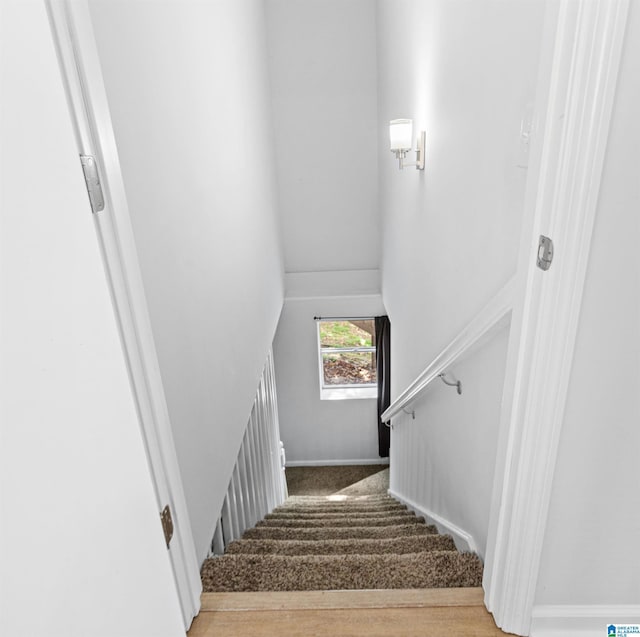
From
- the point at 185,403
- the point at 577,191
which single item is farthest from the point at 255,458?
the point at 577,191

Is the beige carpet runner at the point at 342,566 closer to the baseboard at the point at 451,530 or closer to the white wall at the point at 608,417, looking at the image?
the baseboard at the point at 451,530

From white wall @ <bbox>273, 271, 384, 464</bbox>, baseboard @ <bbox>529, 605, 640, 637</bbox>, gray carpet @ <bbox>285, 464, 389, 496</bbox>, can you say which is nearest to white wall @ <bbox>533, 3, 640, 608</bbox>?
baseboard @ <bbox>529, 605, 640, 637</bbox>

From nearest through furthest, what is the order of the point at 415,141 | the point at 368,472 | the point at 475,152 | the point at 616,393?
the point at 616,393 → the point at 475,152 → the point at 415,141 → the point at 368,472

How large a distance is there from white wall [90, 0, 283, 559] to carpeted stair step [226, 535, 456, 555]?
319 mm

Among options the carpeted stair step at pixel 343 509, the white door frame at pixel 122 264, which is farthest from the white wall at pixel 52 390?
the carpeted stair step at pixel 343 509

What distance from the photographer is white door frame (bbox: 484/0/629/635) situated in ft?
3.02

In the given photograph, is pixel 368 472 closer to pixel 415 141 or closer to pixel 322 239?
pixel 322 239

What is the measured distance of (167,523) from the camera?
1.42 m

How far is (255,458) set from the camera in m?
4.00

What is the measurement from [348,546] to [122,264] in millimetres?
1782

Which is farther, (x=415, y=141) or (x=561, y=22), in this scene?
(x=415, y=141)

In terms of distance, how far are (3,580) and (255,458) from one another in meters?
3.51

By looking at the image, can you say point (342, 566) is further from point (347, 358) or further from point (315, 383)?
point (347, 358)

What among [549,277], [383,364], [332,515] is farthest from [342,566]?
A: [383,364]
